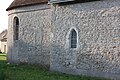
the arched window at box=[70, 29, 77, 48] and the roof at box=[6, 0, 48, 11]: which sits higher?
the roof at box=[6, 0, 48, 11]

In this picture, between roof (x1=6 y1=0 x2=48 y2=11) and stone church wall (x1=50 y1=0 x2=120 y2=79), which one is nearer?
stone church wall (x1=50 y1=0 x2=120 y2=79)

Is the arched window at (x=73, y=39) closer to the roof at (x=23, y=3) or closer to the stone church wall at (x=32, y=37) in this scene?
the stone church wall at (x=32, y=37)

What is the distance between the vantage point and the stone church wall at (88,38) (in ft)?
52.7

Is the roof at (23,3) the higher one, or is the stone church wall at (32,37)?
the roof at (23,3)

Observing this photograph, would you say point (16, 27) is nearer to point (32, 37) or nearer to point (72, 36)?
point (32, 37)

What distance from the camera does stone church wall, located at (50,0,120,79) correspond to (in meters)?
16.1

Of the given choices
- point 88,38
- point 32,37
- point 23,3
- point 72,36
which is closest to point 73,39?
point 72,36

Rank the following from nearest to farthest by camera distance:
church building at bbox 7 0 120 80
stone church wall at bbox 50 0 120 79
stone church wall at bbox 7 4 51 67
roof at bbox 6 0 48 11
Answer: stone church wall at bbox 50 0 120 79 < church building at bbox 7 0 120 80 < stone church wall at bbox 7 4 51 67 < roof at bbox 6 0 48 11

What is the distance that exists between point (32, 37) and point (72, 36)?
5.00m

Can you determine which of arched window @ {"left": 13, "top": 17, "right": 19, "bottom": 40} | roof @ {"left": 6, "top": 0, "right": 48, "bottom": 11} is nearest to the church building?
roof @ {"left": 6, "top": 0, "right": 48, "bottom": 11}

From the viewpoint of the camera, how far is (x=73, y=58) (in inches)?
704

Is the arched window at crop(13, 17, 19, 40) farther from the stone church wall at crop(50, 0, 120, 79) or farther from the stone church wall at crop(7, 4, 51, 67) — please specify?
the stone church wall at crop(50, 0, 120, 79)

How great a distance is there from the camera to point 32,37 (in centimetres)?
2245

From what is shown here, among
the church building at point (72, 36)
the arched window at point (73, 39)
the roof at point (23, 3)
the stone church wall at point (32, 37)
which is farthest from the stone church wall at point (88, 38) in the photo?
the roof at point (23, 3)
